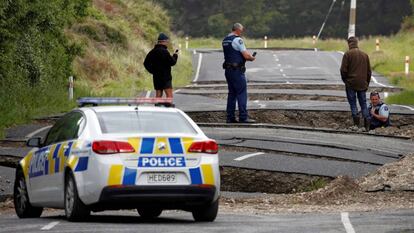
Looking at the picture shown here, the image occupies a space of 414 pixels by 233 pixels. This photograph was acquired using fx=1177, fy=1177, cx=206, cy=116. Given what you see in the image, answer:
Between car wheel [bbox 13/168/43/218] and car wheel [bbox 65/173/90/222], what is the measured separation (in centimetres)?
141

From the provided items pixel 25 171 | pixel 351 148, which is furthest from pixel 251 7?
pixel 25 171

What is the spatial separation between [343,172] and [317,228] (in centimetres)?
699

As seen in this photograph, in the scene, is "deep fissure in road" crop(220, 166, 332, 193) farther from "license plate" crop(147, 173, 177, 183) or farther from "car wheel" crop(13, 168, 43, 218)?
"license plate" crop(147, 173, 177, 183)

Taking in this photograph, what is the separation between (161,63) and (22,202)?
9.84 meters

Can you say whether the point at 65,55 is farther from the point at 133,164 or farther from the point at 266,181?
the point at 133,164

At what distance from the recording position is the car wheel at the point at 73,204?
12.6m

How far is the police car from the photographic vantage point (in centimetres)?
1246

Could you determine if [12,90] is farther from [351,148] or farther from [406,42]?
[406,42]

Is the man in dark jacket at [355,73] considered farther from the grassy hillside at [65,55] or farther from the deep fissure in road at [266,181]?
the grassy hillside at [65,55]

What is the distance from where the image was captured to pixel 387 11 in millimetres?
95375

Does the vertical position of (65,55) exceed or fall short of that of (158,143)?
it falls short

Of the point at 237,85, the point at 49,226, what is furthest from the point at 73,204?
the point at 237,85

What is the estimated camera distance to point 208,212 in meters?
13.1

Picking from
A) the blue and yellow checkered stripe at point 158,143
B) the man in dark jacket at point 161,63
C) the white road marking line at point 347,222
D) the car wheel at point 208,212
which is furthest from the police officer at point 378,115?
the blue and yellow checkered stripe at point 158,143
